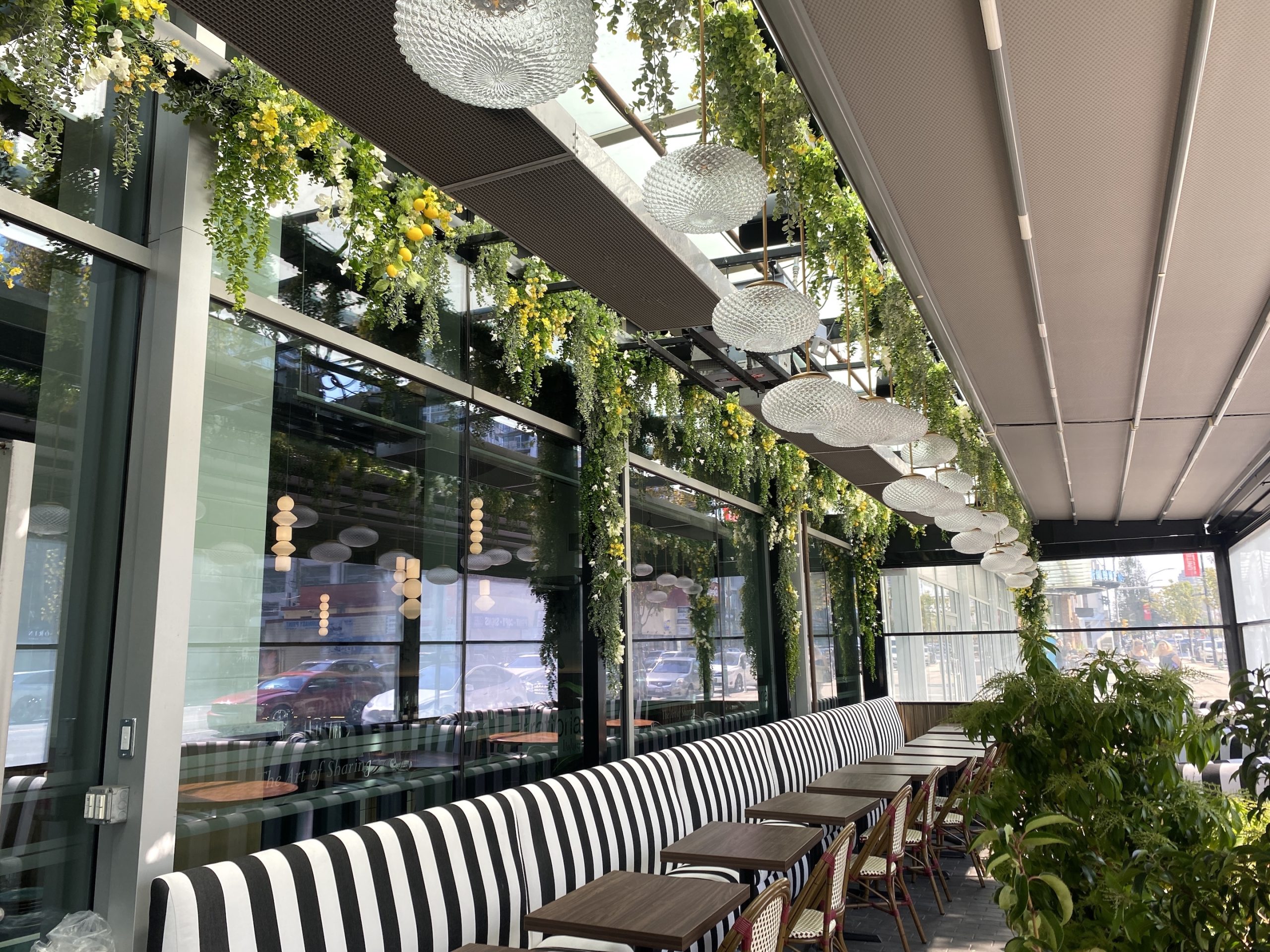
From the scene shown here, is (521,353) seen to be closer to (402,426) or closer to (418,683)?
(402,426)

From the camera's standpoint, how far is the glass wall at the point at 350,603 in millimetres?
3676

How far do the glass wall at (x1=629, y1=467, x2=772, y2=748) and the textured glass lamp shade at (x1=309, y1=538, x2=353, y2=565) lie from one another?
9.76ft

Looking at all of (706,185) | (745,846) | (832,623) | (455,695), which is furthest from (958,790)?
(832,623)

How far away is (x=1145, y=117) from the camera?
3.33m

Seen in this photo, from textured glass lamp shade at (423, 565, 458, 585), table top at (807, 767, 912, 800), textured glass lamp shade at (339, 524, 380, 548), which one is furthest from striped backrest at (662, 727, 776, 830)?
textured glass lamp shade at (339, 524, 380, 548)

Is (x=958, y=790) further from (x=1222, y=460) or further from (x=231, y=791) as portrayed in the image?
(x=1222, y=460)

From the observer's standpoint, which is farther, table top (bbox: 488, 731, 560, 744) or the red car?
table top (bbox: 488, 731, 560, 744)

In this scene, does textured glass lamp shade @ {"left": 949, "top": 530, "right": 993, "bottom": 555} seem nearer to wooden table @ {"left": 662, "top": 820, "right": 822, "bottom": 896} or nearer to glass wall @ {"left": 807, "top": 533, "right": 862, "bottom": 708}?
glass wall @ {"left": 807, "top": 533, "right": 862, "bottom": 708}

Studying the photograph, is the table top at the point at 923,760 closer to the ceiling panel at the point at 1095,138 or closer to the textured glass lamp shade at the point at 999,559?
the textured glass lamp shade at the point at 999,559

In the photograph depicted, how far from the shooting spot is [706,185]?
264 centimetres

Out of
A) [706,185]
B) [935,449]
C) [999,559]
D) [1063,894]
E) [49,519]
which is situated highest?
[706,185]

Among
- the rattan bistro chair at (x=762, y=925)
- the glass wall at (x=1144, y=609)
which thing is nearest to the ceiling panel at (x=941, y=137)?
the rattan bistro chair at (x=762, y=925)

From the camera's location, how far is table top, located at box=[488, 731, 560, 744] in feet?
17.8

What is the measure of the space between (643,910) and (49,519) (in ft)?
8.68
